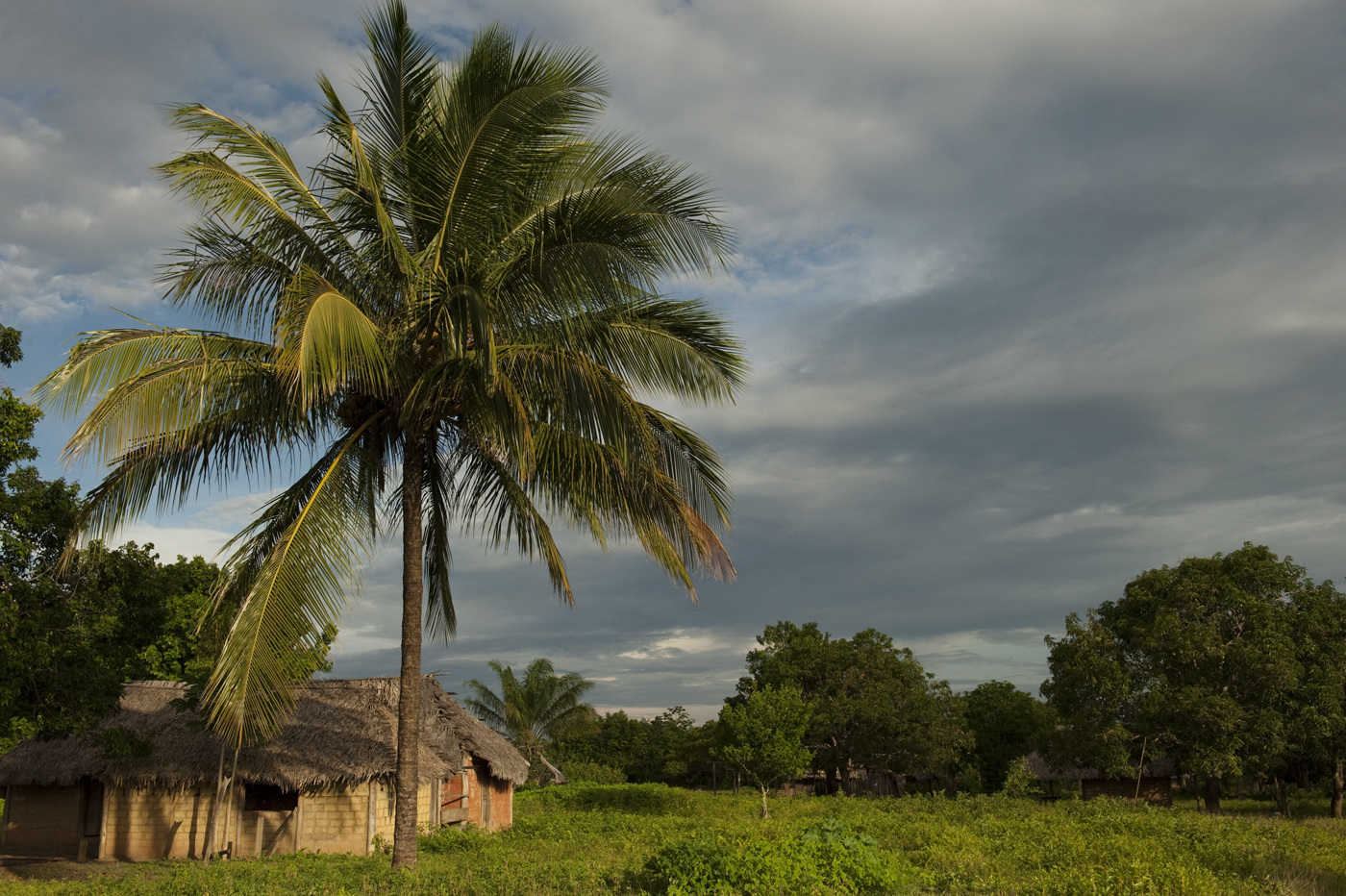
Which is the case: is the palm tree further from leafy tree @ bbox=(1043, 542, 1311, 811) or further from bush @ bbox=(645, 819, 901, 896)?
leafy tree @ bbox=(1043, 542, 1311, 811)

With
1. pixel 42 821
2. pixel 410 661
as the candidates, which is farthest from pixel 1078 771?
pixel 410 661

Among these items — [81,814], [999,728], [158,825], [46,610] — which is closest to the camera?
[46,610]

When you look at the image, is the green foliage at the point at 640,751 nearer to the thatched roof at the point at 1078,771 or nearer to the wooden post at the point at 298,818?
the thatched roof at the point at 1078,771

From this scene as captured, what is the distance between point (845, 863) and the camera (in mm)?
8578

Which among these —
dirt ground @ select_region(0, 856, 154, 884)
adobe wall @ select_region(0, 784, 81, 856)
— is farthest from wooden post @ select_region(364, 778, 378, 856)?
adobe wall @ select_region(0, 784, 81, 856)

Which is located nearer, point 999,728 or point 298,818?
point 298,818

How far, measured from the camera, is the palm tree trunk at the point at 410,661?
791 cm

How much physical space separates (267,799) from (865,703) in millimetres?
22063

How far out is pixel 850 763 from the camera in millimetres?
36344

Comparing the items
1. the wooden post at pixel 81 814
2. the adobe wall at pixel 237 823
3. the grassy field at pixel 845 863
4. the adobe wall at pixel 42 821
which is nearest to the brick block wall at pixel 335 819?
the adobe wall at pixel 237 823

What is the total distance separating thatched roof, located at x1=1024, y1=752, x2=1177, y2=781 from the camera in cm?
3250

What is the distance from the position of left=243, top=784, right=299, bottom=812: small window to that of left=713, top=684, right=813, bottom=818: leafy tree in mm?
11587

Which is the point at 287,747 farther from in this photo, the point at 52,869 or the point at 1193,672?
the point at 1193,672

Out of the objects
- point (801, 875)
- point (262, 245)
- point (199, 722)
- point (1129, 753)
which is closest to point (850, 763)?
point (1129, 753)
